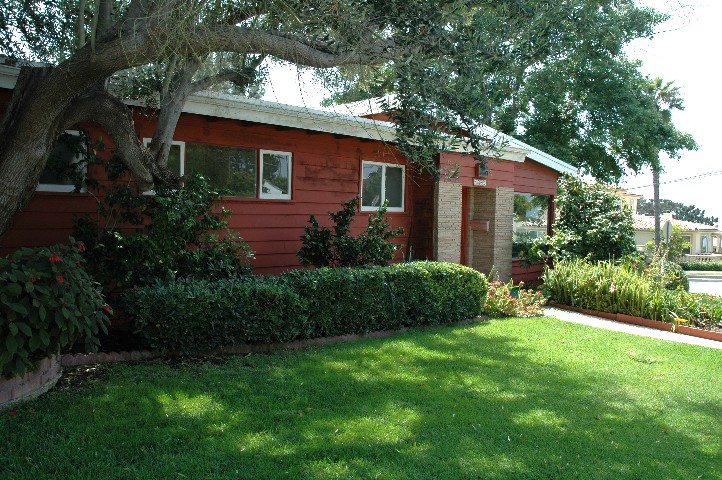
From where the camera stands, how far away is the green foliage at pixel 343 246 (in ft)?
30.3

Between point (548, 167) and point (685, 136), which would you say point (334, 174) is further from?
point (685, 136)

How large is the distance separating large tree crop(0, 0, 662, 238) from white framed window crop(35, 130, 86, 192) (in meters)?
0.86

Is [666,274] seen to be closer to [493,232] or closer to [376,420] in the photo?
[493,232]

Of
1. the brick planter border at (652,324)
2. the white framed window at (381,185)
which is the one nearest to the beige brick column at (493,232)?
the brick planter border at (652,324)

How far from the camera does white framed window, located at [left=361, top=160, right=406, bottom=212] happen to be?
37.6 feet

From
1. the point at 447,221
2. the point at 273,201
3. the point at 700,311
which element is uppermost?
the point at 273,201

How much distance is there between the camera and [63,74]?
564 cm

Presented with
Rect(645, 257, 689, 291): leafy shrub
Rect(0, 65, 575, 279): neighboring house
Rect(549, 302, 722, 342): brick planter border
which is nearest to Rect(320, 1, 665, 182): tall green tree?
Rect(0, 65, 575, 279): neighboring house

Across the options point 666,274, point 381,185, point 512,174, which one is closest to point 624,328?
point 666,274

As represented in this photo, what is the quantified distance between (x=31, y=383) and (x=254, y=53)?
153 inches

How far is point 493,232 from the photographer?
45.4ft

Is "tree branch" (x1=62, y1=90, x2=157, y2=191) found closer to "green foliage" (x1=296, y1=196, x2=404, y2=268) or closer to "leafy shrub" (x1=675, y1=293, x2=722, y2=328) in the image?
"green foliage" (x1=296, y1=196, x2=404, y2=268)

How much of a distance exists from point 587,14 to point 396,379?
518 cm

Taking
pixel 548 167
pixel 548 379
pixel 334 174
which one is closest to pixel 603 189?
pixel 548 167
